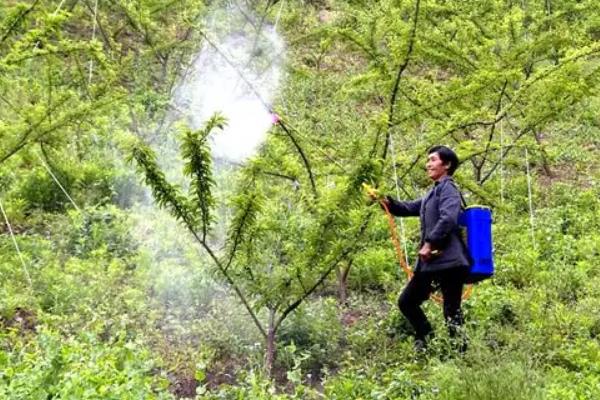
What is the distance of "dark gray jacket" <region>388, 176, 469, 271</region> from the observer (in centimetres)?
557

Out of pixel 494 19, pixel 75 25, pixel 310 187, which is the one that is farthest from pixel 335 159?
pixel 75 25

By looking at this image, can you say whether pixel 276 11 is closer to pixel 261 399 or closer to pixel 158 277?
pixel 158 277

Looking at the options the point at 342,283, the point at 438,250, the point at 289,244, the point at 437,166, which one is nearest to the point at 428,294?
the point at 438,250

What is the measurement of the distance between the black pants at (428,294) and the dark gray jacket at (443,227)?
0.26 feet

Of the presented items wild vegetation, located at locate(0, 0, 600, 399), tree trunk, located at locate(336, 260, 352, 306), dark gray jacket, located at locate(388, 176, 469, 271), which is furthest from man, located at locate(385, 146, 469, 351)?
tree trunk, located at locate(336, 260, 352, 306)

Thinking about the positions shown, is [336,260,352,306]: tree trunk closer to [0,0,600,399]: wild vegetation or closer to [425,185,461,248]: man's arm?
[0,0,600,399]: wild vegetation

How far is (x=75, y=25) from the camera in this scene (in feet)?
53.0

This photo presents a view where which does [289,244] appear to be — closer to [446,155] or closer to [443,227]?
[443,227]

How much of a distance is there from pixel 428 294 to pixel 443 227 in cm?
62

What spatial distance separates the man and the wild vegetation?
245 millimetres

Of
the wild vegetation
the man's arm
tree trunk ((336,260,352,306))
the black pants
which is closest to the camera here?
the wild vegetation

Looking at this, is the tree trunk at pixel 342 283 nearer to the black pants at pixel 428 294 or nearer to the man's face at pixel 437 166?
the black pants at pixel 428 294

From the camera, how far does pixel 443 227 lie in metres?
5.55

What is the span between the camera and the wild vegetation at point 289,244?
504 cm
